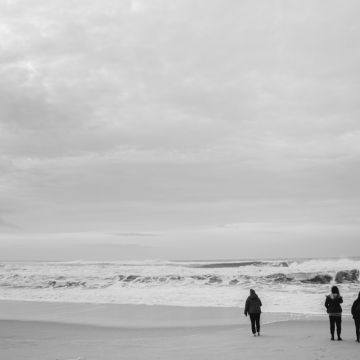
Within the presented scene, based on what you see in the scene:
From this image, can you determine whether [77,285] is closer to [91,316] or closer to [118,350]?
[91,316]

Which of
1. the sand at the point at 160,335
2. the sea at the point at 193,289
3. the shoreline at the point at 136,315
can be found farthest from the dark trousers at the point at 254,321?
the sea at the point at 193,289

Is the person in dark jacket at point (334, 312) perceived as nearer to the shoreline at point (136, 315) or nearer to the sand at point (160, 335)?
the sand at point (160, 335)

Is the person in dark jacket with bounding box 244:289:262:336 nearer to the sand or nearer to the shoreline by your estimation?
the sand

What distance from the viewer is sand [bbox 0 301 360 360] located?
10.9 metres

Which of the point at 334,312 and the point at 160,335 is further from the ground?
the point at 334,312

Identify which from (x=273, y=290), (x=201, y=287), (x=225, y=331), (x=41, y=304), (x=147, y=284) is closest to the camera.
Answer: (x=225, y=331)

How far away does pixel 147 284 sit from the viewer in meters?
33.0

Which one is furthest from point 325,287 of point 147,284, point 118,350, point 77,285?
point 118,350

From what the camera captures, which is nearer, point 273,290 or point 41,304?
point 41,304

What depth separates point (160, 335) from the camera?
556 inches

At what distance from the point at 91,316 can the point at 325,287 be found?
16.5 metres

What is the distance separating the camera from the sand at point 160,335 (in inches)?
428

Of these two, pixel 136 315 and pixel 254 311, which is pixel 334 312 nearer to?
pixel 254 311

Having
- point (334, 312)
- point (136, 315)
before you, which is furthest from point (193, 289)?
point (334, 312)
